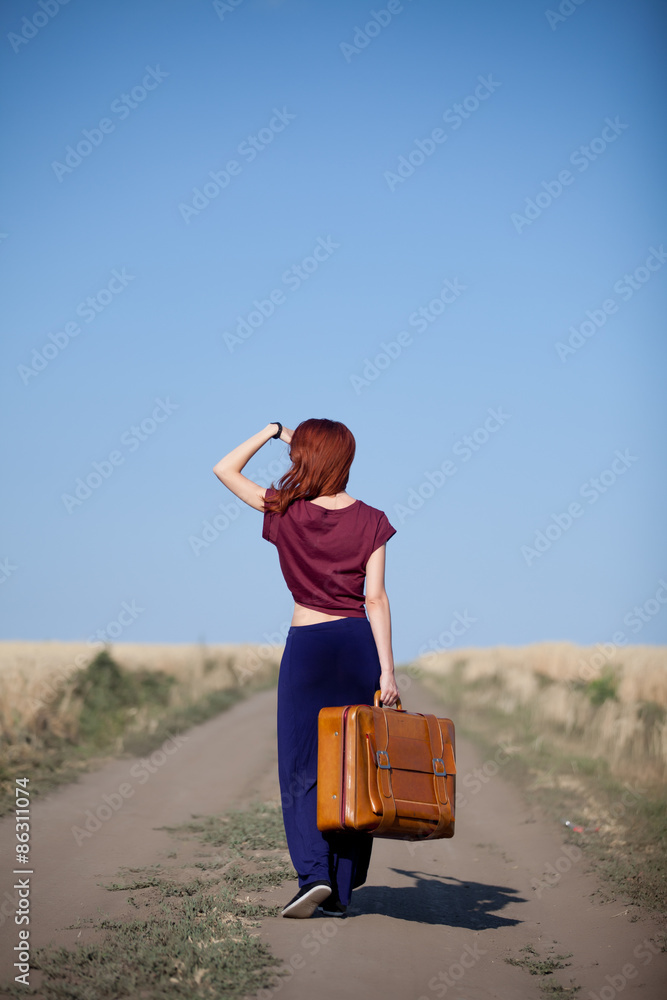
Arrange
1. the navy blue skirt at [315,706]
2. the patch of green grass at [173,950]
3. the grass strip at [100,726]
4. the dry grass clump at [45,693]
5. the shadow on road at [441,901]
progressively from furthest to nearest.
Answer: the dry grass clump at [45,693]
the grass strip at [100,726]
the shadow on road at [441,901]
the navy blue skirt at [315,706]
the patch of green grass at [173,950]

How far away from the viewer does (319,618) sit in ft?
14.8

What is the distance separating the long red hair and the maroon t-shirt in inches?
2.5

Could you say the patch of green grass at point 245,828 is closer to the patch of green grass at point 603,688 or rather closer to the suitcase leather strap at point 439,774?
the suitcase leather strap at point 439,774

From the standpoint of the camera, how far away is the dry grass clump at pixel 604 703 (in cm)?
1077

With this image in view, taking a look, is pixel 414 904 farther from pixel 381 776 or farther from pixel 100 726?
pixel 100 726

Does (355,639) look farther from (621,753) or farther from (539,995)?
(621,753)

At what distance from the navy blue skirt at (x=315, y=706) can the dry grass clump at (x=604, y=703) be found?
5.63 metres

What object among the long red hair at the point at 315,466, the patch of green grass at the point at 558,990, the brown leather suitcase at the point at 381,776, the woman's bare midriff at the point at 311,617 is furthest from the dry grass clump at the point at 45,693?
the patch of green grass at the point at 558,990

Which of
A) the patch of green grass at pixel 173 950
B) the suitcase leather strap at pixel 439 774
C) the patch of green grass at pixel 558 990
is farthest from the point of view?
the suitcase leather strap at pixel 439 774

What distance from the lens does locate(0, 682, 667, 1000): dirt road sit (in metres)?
3.94

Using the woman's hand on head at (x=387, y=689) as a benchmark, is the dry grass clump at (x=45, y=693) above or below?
below

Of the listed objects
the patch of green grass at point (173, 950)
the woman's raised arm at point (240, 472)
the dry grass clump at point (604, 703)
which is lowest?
the dry grass clump at point (604, 703)

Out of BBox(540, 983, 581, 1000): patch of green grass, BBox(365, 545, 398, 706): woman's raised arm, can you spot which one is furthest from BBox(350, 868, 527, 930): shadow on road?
BBox(365, 545, 398, 706): woman's raised arm

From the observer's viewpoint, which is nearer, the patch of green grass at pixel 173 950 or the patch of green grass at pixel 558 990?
the patch of green grass at pixel 173 950
